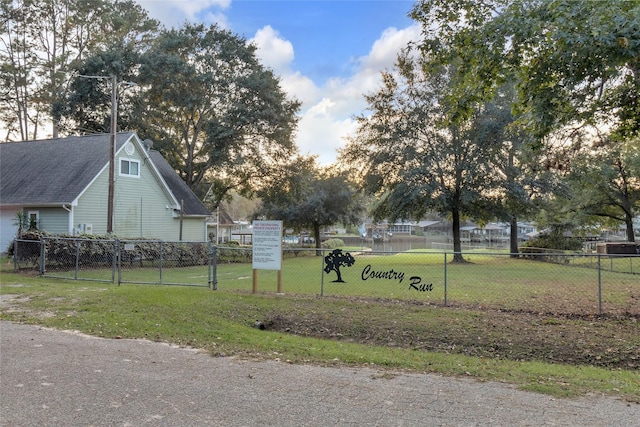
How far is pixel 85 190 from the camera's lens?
76.5ft

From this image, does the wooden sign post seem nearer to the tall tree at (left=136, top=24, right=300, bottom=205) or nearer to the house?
the house

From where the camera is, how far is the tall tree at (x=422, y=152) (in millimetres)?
27609

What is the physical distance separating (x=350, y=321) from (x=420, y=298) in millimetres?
3458

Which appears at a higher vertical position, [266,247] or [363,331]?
[266,247]

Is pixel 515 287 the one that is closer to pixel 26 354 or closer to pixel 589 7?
pixel 589 7

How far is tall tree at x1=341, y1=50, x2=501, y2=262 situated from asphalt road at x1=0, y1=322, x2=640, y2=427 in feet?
73.3

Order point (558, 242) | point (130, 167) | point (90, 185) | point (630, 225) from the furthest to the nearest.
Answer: point (558, 242)
point (630, 225)
point (130, 167)
point (90, 185)

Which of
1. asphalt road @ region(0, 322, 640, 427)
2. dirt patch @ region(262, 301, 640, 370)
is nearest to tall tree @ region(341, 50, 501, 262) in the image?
dirt patch @ region(262, 301, 640, 370)

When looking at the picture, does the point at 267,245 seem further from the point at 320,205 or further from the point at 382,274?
the point at 320,205

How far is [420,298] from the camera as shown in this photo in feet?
39.0

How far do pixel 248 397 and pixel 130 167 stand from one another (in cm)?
2411

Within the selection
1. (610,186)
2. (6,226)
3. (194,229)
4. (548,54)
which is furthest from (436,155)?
(6,226)

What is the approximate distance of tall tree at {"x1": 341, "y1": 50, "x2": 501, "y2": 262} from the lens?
1087 inches

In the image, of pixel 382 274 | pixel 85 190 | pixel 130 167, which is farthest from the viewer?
pixel 130 167
